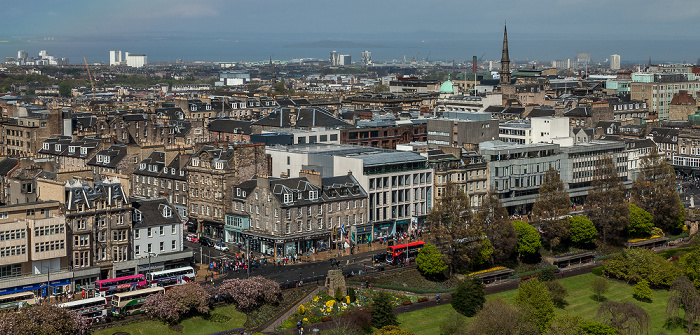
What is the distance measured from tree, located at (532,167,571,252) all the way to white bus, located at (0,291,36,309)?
212ft

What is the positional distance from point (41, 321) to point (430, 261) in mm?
44481

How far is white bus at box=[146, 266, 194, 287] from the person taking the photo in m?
96.8

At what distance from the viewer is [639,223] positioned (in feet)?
424

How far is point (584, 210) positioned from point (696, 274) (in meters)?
23.6

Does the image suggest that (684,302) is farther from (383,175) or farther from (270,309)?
(270,309)

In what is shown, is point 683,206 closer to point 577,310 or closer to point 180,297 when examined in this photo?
point 577,310

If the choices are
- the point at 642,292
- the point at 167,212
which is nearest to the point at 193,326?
the point at 167,212

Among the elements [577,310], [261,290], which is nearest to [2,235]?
[261,290]

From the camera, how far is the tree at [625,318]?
297 ft

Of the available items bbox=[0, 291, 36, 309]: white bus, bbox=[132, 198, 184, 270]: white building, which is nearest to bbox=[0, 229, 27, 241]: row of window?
bbox=[0, 291, 36, 309]: white bus

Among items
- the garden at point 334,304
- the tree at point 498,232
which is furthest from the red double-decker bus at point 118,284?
the tree at point 498,232

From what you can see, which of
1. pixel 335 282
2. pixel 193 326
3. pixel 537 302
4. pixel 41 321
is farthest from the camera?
pixel 335 282

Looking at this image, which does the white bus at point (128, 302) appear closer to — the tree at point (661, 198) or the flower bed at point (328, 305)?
the flower bed at point (328, 305)

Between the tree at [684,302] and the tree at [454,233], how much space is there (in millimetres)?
21931
